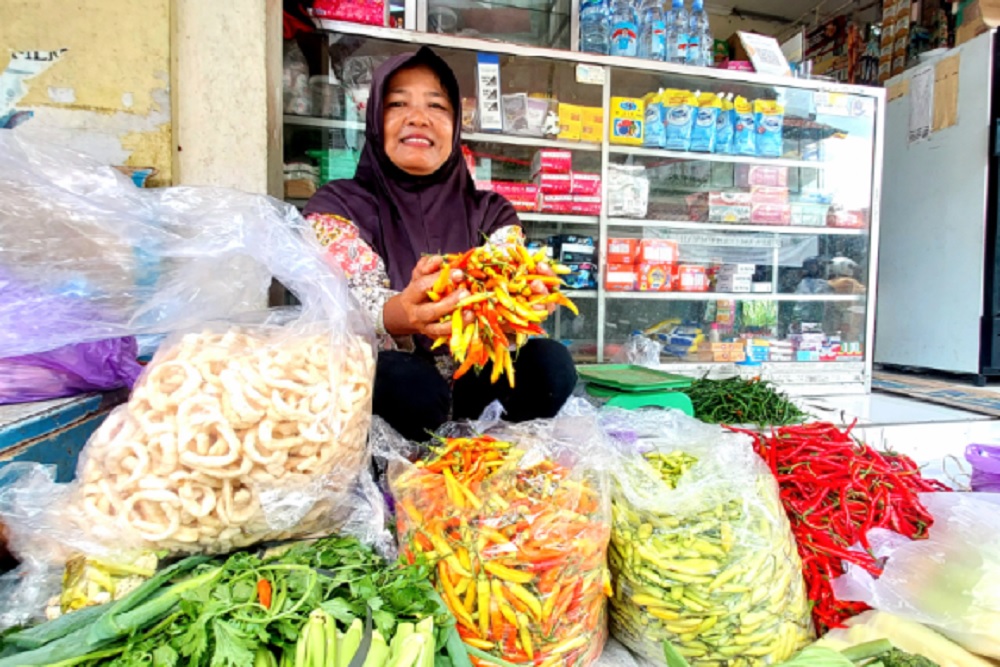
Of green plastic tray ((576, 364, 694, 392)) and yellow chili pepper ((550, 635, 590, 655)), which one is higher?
green plastic tray ((576, 364, 694, 392))

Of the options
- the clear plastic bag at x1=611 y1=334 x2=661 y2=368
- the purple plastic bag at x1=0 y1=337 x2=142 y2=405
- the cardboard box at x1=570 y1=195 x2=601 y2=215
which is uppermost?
the cardboard box at x1=570 y1=195 x2=601 y2=215

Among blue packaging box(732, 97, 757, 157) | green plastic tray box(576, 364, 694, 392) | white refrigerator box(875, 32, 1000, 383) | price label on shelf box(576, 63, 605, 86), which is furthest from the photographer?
white refrigerator box(875, 32, 1000, 383)

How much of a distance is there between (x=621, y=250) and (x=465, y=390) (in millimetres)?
2141

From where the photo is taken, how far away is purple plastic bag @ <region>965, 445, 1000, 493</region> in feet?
6.31

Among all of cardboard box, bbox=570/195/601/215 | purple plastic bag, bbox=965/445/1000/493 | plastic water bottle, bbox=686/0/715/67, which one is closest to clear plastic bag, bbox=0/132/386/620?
purple plastic bag, bbox=965/445/1000/493

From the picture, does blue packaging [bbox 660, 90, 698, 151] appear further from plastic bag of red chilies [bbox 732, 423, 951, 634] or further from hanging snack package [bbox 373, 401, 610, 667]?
hanging snack package [bbox 373, 401, 610, 667]

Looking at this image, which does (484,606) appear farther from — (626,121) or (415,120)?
(626,121)

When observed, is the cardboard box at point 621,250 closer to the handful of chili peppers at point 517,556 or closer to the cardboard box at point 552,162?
the cardboard box at point 552,162

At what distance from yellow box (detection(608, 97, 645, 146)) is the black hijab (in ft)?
5.98

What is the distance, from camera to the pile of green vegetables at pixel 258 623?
868mm

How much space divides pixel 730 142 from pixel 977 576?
3.30 meters

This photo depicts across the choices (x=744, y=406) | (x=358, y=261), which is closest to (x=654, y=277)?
(x=744, y=406)

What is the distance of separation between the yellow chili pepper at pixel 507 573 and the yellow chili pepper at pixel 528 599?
0.01 m

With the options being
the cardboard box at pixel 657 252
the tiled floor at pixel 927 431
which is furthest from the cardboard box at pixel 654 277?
the tiled floor at pixel 927 431
